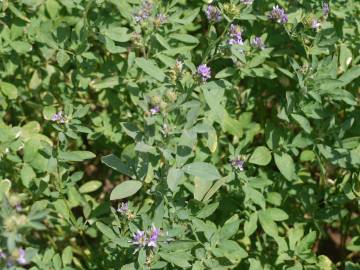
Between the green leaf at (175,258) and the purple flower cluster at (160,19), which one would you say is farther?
the purple flower cluster at (160,19)

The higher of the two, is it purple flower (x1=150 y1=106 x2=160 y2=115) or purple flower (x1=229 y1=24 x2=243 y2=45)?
purple flower (x1=229 y1=24 x2=243 y2=45)

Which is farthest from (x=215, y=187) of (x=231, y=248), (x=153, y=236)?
(x=153, y=236)

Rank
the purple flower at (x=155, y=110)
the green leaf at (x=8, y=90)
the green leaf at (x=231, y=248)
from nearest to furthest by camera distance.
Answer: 1. the purple flower at (x=155, y=110)
2. the green leaf at (x=231, y=248)
3. the green leaf at (x=8, y=90)

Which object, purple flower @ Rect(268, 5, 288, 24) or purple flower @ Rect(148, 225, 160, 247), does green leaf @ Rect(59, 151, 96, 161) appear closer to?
purple flower @ Rect(148, 225, 160, 247)

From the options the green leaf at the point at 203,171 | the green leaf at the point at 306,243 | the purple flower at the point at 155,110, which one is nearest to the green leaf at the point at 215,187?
the green leaf at the point at 203,171

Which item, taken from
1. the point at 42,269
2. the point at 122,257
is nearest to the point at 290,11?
the point at 122,257

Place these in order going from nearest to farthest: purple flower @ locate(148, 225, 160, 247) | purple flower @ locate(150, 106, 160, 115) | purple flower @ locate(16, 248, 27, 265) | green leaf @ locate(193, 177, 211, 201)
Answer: purple flower @ locate(16, 248, 27, 265), purple flower @ locate(150, 106, 160, 115), purple flower @ locate(148, 225, 160, 247), green leaf @ locate(193, 177, 211, 201)

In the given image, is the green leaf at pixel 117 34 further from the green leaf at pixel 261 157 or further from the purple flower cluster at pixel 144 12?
the green leaf at pixel 261 157

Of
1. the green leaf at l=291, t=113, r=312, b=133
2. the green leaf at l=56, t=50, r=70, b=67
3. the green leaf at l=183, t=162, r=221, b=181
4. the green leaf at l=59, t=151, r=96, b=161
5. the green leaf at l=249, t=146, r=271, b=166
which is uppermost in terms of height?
the green leaf at l=56, t=50, r=70, b=67

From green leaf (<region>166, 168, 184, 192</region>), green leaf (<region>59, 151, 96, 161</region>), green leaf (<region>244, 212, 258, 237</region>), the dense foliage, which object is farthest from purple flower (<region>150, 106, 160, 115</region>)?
green leaf (<region>244, 212, 258, 237</region>)
